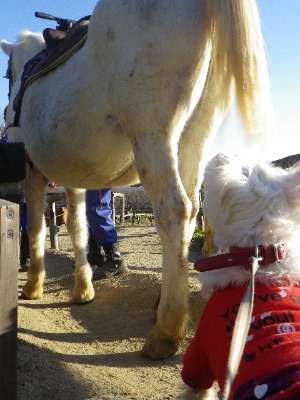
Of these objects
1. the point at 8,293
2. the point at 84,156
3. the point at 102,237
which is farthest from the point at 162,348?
the point at 102,237

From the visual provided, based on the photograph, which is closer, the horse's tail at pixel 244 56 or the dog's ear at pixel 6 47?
the horse's tail at pixel 244 56

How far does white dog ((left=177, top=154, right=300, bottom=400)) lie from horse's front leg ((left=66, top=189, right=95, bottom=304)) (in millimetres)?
2437

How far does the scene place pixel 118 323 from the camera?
11.4 feet

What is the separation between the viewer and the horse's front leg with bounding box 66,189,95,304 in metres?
4.07

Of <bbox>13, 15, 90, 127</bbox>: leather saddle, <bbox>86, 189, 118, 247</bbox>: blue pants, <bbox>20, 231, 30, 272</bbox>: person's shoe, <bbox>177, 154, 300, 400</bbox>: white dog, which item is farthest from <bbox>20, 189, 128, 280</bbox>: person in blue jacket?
<bbox>177, 154, 300, 400</bbox>: white dog

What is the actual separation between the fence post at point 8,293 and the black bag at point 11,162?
824mm

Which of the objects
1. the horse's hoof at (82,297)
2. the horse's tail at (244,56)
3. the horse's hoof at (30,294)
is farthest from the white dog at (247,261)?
Answer: the horse's hoof at (30,294)

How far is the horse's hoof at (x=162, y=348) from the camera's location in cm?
272

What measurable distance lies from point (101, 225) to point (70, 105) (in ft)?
7.69

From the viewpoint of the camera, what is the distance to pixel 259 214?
1.54m

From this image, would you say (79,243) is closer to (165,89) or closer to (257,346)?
(165,89)

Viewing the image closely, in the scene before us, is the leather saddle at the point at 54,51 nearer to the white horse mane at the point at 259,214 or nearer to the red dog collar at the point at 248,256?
the white horse mane at the point at 259,214

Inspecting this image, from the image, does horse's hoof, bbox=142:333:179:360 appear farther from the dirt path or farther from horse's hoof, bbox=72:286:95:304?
horse's hoof, bbox=72:286:95:304

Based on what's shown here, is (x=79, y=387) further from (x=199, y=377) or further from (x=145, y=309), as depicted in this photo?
(x=145, y=309)
